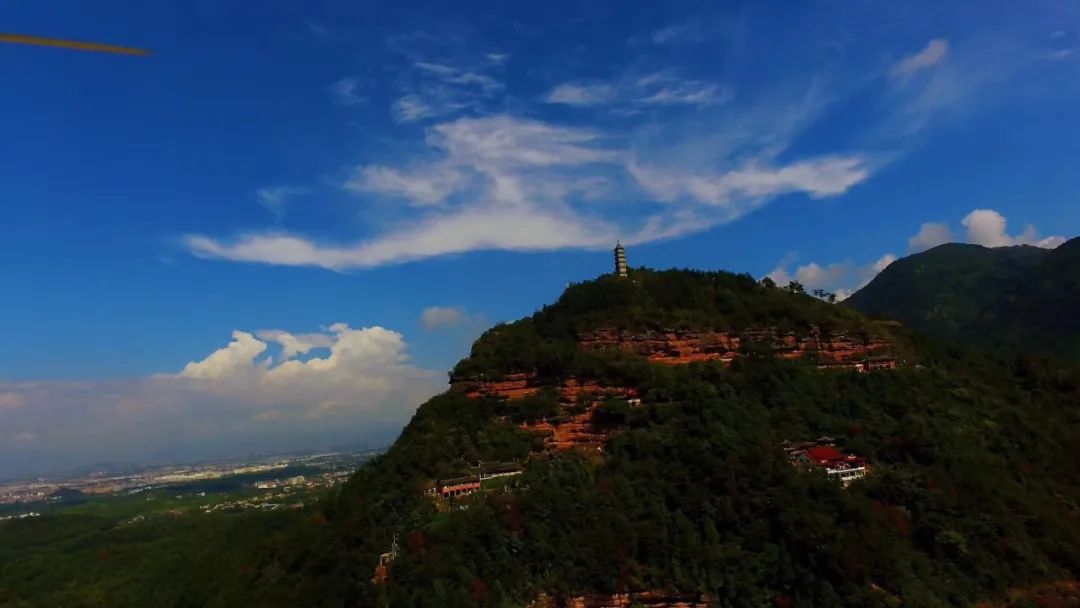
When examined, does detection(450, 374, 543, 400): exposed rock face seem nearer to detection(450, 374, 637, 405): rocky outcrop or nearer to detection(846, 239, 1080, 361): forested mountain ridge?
detection(450, 374, 637, 405): rocky outcrop

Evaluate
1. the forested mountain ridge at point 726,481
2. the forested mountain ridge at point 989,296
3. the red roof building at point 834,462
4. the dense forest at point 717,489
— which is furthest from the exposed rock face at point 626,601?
the forested mountain ridge at point 989,296

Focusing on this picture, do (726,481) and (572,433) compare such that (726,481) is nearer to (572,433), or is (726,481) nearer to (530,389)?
(572,433)

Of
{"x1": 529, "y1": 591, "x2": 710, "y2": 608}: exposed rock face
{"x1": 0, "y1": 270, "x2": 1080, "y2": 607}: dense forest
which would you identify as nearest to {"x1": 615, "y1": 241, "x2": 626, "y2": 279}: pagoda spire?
{"x1": 0, "y1": 270, "x2": 1080, "y2": 607}: dense forest

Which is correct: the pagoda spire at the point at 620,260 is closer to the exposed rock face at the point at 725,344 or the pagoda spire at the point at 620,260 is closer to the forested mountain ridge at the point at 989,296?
the exposed rock face at the point at 725,344

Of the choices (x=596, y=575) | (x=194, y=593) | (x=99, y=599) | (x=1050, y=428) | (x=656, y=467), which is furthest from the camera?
(x=99, y=599)

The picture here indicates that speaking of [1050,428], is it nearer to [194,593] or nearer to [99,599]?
[194,593]

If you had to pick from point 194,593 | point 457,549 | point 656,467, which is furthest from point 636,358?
point 194,593
